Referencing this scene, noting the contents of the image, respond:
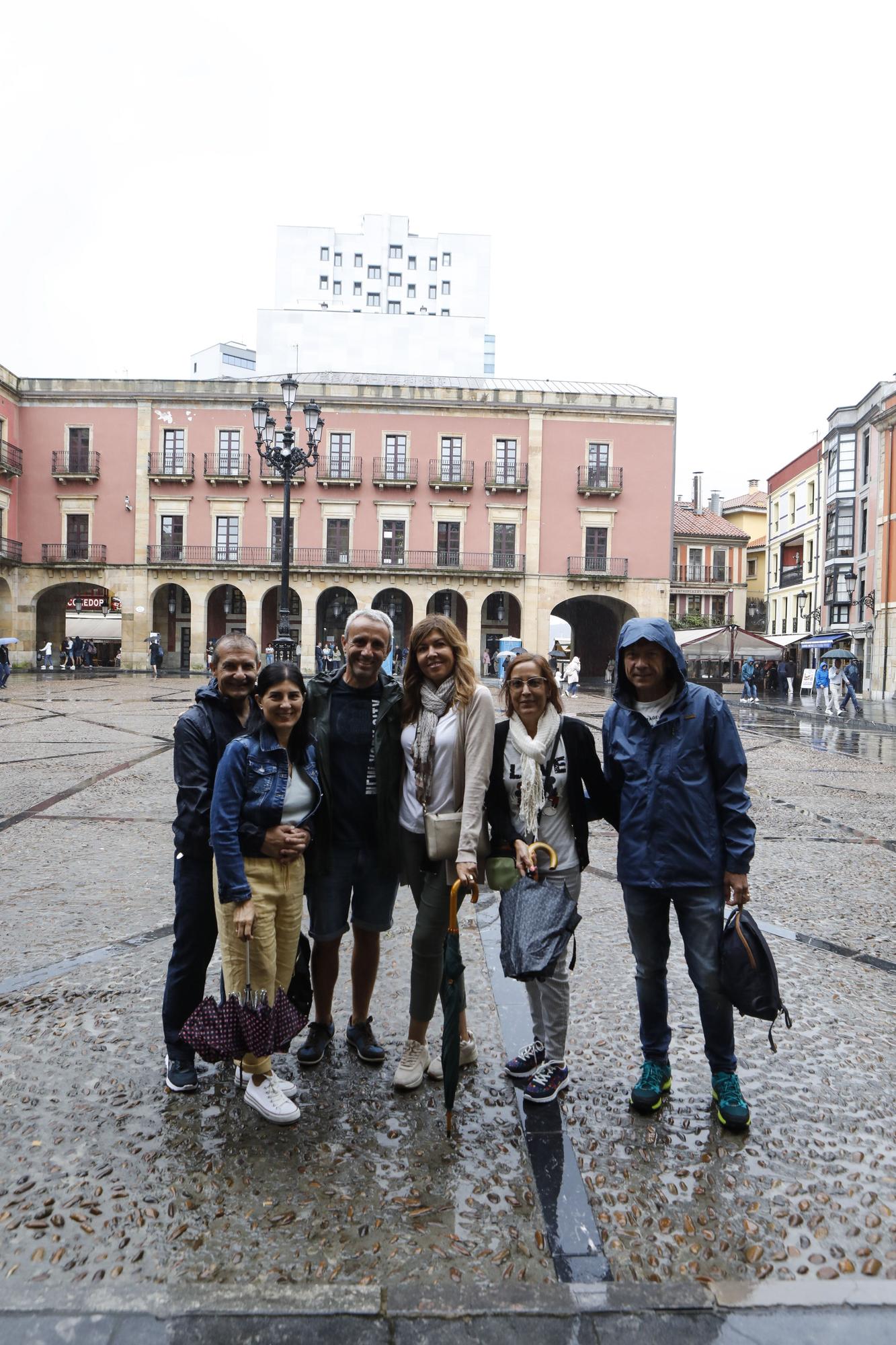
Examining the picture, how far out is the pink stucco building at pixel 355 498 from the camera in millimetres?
35719

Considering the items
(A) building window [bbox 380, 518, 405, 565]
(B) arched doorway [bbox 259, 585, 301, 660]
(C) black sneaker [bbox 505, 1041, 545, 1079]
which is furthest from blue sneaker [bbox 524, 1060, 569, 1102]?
(B) arched doorway [bbox 259, 585, 301, 660]

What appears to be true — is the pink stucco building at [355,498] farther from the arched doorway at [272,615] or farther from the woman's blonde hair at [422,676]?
the woman's blonde hair at [422,676]

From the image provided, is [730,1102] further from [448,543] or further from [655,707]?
[448,543]

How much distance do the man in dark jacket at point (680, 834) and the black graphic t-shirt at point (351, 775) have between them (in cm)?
82

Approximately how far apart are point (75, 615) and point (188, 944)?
3732 cm

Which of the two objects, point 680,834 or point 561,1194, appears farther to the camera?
point 680,834

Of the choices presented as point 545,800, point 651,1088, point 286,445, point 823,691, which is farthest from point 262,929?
point 823,691

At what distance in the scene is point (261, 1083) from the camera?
2.68m

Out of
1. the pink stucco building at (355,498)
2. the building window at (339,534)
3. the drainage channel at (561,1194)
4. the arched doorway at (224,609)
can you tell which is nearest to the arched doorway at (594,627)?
the pink stucco building at (355,498)

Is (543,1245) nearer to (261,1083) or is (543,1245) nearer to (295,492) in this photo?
(261,1083)

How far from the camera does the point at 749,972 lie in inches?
101

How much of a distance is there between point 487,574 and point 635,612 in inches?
247

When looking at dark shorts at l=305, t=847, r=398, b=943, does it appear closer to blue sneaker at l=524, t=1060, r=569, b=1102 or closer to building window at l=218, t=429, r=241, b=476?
blue sneaker at l=524, t=1060, r=569, b=1102

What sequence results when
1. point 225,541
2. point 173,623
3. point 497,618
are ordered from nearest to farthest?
point 225,541 → point 173,623 → point 497,618
